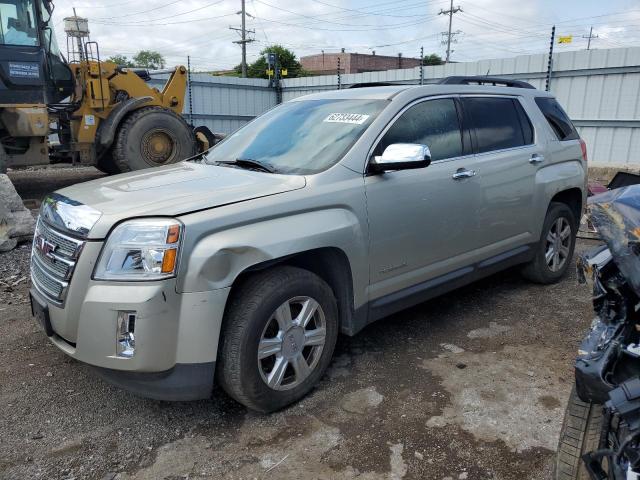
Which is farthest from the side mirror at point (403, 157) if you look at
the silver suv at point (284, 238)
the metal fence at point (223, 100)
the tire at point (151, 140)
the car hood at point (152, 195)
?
the metal fence at point (223, 100)

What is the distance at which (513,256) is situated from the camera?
4.66 m

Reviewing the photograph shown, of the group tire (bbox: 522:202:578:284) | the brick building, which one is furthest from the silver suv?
the brick building

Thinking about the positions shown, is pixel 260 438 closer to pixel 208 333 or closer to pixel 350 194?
pixel 208 333

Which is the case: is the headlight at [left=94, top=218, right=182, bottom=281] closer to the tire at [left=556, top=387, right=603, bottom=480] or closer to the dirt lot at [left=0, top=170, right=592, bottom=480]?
the dirt lot at [left=0, top=170, right=592, bottom=480]

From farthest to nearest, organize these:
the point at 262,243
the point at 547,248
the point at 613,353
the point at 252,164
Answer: the point at 547,248
the point at 252,164
the point at 262,243
the point at 613,353

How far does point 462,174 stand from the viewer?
3.96m

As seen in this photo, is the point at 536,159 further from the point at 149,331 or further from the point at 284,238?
the point at 149,331

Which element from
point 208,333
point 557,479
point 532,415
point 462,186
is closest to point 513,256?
point 462,186

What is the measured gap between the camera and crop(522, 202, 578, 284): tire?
4996 millimetres

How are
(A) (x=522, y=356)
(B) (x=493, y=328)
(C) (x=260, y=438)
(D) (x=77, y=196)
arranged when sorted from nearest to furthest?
(C) (x=260, y=438) → (D) (x=77, y=196) → (A) (x=522, y=356) → (B) (x=493, y=328)

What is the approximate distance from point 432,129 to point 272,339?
2.00 m

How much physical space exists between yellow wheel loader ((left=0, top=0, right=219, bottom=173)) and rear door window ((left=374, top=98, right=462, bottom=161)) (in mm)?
7464

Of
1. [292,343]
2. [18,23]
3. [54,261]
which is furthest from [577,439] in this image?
[18,23]

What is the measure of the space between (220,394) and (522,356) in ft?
Result: 7.02
